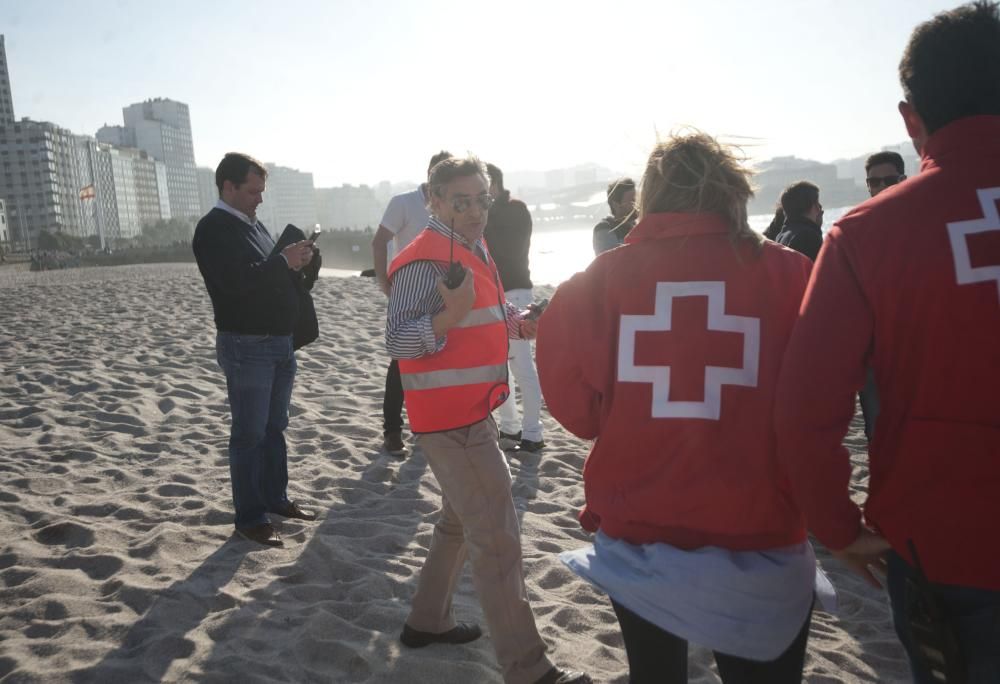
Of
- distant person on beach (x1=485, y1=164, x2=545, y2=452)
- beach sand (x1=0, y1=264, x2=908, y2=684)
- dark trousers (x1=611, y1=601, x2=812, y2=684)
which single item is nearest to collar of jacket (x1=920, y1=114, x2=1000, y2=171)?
dark trousers (x1=611, y1=601, x2=812, y2=684)

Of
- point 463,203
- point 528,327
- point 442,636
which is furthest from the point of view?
point 442,636

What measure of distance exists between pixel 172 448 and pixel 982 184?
5.65 meters

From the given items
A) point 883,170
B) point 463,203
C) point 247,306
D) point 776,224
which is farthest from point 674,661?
point 776,224

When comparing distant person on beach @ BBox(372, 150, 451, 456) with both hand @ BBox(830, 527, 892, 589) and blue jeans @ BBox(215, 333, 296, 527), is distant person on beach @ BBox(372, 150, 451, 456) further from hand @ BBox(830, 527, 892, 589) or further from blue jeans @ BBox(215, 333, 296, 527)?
hand @ BBox(830, 527, 892, 589)

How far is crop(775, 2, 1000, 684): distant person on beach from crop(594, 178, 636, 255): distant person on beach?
3.32m

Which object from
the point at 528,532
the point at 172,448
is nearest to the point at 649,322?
the point at 528,532

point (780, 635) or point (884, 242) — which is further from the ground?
point (884, 242)

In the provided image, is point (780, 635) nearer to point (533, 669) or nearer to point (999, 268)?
point (999, 268)

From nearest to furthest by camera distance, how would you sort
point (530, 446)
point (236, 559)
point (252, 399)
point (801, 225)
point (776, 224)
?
point (236, 559) → point (252, 399) → point (801, 225) → point (530, 446) → point (776, 224)

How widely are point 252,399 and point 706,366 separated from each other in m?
2.99

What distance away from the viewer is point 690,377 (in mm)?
1675

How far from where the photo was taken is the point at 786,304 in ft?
5.57

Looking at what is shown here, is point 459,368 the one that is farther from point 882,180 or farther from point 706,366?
point 882,180

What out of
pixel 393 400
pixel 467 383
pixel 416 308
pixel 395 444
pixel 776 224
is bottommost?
pixel 395 444
